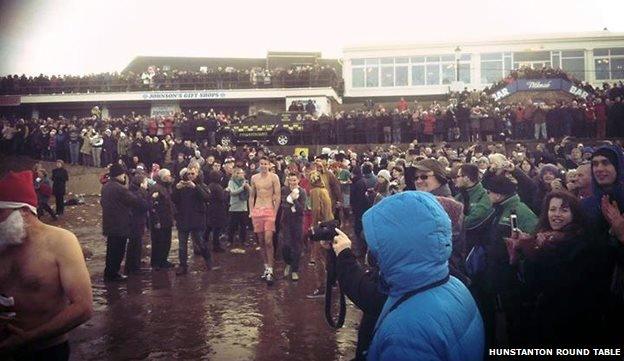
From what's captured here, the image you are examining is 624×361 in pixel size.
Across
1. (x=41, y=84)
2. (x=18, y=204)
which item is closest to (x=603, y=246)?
(x=18, y=204)

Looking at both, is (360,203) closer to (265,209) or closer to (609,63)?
(265,209)

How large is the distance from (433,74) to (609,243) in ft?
103

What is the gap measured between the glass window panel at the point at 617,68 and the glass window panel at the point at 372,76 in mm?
14493

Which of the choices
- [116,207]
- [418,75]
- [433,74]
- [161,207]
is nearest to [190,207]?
[161,207]

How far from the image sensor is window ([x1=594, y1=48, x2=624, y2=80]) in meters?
28.4

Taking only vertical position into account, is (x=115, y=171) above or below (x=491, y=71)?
below

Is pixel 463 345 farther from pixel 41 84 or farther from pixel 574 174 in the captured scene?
pixel 41 84

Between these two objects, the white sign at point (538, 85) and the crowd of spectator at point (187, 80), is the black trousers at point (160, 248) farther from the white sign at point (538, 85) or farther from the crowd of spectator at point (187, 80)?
the crowd of spectator at point (187, 80)

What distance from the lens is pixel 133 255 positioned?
8.10m

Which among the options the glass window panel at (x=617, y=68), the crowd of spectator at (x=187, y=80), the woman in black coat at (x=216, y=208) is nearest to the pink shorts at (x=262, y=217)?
the woman in black coat at (x=216, y=208)

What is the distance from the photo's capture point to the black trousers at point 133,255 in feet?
26.4

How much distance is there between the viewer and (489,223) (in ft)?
13.6

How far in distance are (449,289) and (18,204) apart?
2331 mm

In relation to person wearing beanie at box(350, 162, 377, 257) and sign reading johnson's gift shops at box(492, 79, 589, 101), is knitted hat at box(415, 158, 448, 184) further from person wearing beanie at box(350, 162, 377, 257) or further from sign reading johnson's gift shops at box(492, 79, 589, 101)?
sign reading johnson's gift shops at box(492, 79, 589, 101)
